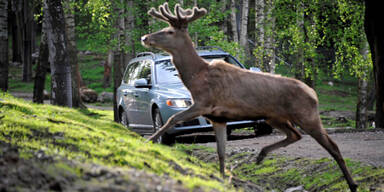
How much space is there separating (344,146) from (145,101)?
457 centimetres

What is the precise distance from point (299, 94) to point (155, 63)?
635cm

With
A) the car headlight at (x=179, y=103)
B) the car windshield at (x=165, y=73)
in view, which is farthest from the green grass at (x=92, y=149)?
the car windshield at (x=165, y=73)

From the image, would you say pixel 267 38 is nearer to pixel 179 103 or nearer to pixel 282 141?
pixel 179 103

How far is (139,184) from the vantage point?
5.29 meters

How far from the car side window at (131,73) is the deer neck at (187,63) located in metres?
6.50

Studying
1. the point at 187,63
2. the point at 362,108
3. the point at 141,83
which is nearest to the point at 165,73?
the point at 141,83

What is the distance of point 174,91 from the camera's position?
1279 centimetres

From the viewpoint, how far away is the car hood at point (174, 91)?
41.4 feet

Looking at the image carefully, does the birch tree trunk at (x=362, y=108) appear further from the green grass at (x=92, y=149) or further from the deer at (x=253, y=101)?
the green grass at (x=92, y=149)

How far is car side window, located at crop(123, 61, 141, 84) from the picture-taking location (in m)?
15.0

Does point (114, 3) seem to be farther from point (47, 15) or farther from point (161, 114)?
point (161, 114)

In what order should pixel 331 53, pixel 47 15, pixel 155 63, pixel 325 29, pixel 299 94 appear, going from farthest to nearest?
pixel 331 53, pixel 325 29, pixel 47 15, pixel 155 63, pixel 299 94

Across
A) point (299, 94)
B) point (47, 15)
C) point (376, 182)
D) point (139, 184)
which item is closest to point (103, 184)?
point (139, 184)

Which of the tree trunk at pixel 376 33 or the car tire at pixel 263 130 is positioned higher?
the tree trunk at pixel 376 33
